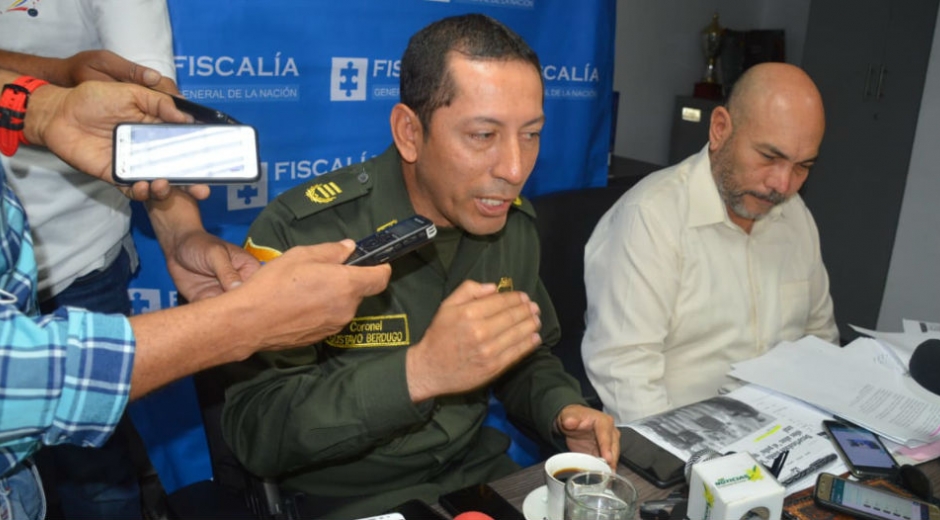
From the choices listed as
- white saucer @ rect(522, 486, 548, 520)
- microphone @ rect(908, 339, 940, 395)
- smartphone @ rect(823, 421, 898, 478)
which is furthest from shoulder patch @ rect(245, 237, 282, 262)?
microphone @ rect(908, 339, 940, 395)

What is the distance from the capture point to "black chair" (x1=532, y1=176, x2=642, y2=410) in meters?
1.93

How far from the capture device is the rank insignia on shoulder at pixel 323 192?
57.8 inches

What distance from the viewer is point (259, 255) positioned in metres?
1.36

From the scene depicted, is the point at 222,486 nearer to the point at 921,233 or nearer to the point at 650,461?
the point at 650,461

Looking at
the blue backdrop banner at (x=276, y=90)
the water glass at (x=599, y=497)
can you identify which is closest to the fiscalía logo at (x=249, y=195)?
the blue backdrop banner at (x=276, y=90)

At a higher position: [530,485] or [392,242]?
[392,242]

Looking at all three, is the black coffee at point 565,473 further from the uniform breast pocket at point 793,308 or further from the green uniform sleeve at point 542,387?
the uniform breast pocket at point 793,308

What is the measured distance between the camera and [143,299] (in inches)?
83.4

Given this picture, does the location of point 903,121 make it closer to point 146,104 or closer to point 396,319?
point 396,319

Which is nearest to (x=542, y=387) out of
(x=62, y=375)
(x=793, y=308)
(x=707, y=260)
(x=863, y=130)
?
(x=707, y=260)

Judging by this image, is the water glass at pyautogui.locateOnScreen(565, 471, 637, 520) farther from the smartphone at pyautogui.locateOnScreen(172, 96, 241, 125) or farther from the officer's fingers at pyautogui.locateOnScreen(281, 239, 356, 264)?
the smartphone at pyautogui.locateOnScreen(172, 96, 241, 125)

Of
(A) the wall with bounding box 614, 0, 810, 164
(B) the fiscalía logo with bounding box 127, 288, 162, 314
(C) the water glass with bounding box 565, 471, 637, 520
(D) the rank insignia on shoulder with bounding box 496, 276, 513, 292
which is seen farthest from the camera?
(A) the wall with bounding box 614, 0, 810, 164

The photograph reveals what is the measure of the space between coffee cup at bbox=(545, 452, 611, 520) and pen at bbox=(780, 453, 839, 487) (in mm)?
330

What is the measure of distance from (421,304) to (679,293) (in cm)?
74
